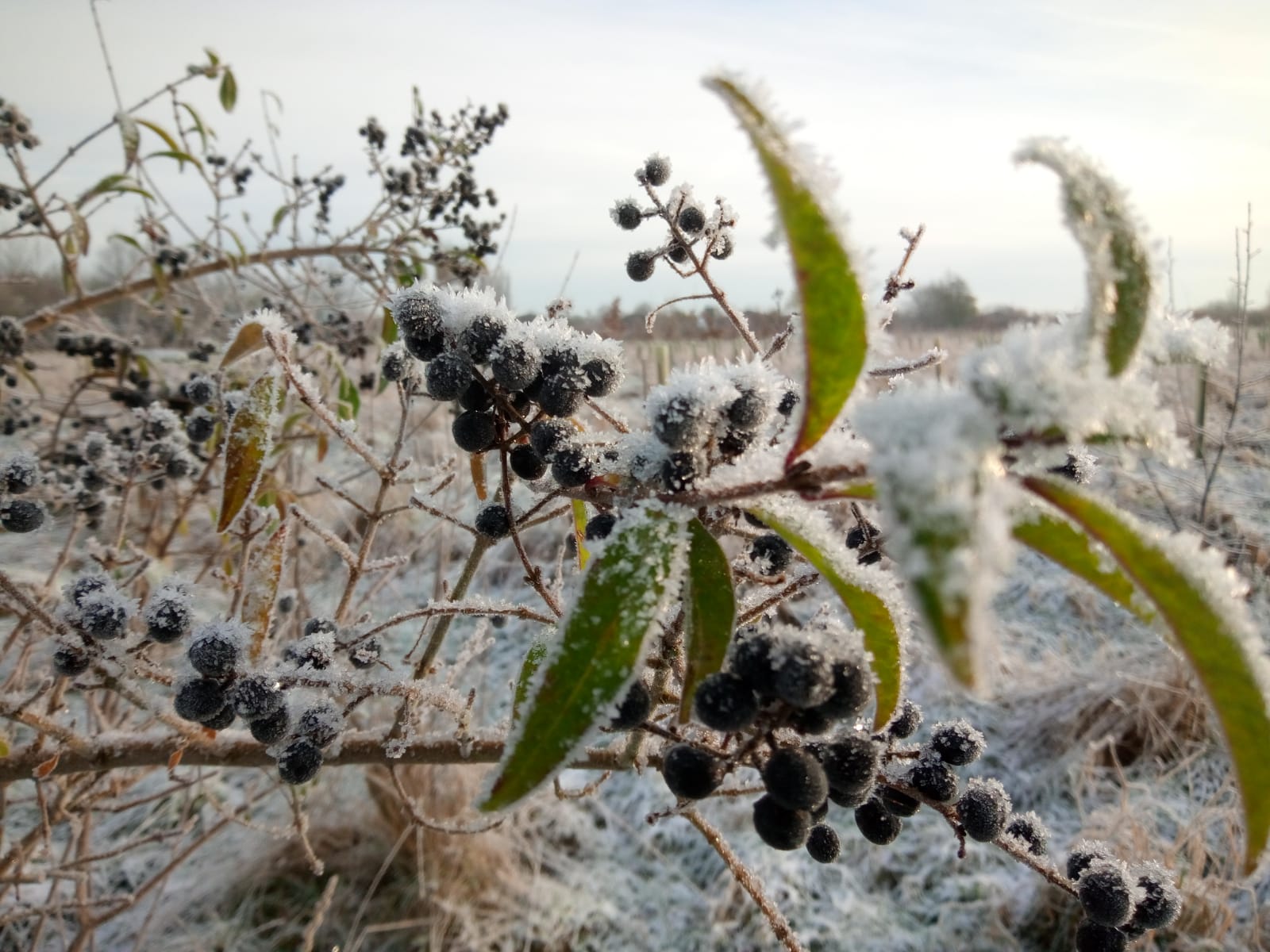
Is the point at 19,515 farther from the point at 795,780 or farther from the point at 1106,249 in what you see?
the point at 1106,249

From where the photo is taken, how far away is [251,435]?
772mm

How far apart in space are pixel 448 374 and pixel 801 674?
0.42 m

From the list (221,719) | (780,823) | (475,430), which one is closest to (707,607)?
(780,823)

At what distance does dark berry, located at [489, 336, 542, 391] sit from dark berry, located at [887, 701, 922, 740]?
53cm

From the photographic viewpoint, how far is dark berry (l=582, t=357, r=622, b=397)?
0.69m

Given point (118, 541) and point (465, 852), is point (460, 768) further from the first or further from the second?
point (118, 541)

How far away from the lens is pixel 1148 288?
0.40 metres

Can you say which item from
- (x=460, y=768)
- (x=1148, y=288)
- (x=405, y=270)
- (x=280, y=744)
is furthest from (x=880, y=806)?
(x=460, y=768)

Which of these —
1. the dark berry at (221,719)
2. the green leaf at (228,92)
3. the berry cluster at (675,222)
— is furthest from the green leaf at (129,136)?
the dark berry at (221,719)

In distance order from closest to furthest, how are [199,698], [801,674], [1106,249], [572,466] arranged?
[1106,249] < [801,674] < [572,466] < [199,698]

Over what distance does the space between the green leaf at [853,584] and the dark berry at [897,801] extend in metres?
0.21

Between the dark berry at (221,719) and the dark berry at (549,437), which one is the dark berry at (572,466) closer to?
the dark berry at (549,437)

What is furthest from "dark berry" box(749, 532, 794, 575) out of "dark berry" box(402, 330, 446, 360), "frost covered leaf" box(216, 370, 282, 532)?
"frost covered leaf" box(216, 370, 282, 532)

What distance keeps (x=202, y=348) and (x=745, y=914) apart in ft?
10.3
